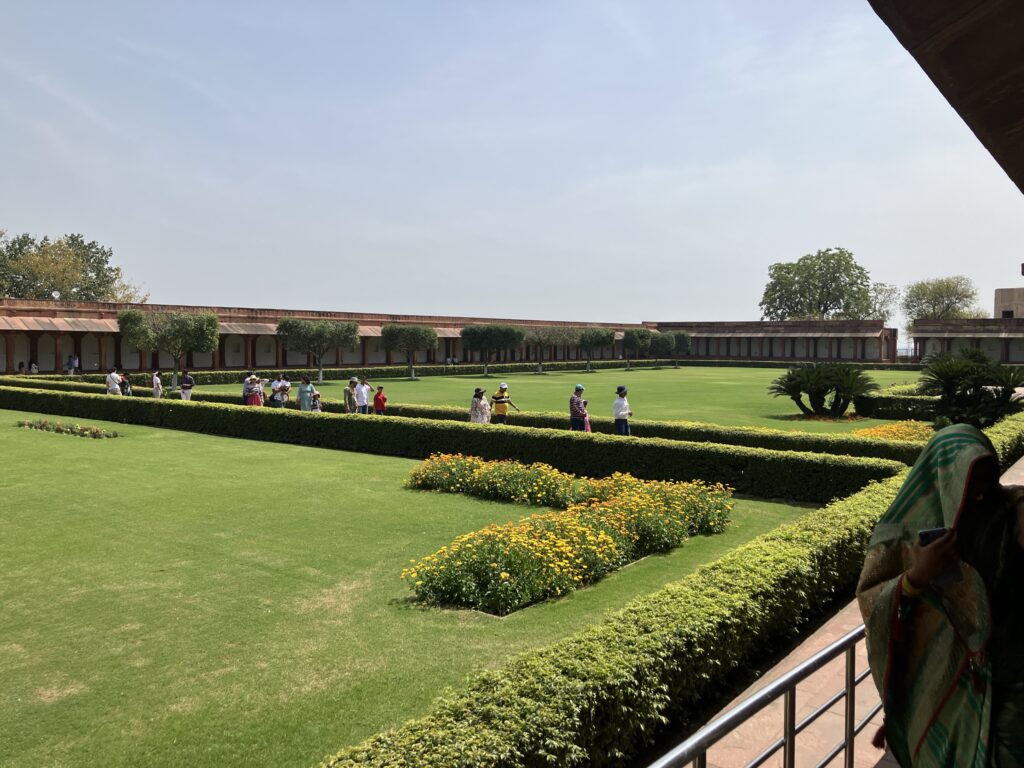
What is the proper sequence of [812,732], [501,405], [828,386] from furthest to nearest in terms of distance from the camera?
[828,386] → [501,405] → [812,732]

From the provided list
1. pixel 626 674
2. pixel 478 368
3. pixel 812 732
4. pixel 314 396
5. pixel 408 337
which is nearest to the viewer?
pixel 626 674

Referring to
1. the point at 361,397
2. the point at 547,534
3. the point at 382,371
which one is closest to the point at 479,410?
the point at 361,397

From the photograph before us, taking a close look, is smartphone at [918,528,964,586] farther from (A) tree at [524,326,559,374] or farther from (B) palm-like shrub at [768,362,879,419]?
(A) tree at [524,326,559,374]

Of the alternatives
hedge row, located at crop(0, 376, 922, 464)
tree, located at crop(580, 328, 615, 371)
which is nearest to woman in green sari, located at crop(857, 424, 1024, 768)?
hedge row, located at crop(0, 376, 922, 464)

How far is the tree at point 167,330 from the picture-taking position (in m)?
32.3

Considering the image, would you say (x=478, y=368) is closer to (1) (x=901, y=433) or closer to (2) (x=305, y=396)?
(2) (x=305, y=396)

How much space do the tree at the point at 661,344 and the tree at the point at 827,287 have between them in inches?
1055

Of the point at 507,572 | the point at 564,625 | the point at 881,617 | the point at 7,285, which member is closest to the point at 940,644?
the point at 881,617

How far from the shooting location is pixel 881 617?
154 cm

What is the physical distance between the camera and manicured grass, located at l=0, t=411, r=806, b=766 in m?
4.14

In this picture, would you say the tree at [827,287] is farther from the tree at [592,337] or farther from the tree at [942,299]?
the tree at [592,337]

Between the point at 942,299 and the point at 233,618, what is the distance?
90.2 meters

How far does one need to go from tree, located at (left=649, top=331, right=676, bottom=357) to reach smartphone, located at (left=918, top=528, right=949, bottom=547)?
207 ft

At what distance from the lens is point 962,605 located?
145cm
